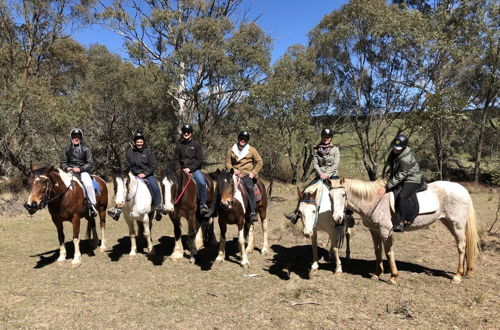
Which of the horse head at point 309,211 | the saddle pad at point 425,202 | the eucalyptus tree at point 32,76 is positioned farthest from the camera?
the eucalyptus tree at point 32,76

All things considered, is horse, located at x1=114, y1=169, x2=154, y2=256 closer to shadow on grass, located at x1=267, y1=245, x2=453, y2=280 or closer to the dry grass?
the dry grass

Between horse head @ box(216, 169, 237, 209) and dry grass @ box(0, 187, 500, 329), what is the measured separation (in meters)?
1.60

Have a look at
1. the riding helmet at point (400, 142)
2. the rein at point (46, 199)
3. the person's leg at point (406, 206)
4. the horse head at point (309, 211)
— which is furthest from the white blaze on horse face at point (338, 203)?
the rein at point (46, 199)

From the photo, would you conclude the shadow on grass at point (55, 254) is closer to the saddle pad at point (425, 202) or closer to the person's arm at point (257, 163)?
the person's arm at point (257, 163)

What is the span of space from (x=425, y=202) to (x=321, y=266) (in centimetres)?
266

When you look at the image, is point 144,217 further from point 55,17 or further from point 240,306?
point 55,17

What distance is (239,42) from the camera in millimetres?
19844

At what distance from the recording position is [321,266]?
7289 millimetres

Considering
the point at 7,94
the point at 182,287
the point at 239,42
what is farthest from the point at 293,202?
the point at 7,94

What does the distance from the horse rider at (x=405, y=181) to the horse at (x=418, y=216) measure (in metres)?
0.20

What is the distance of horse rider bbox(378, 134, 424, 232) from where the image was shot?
19.6 ft

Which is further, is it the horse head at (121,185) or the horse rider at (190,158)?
the horse rider at (190,158)

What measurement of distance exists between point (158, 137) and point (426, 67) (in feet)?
67.9

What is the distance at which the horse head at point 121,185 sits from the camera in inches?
270
